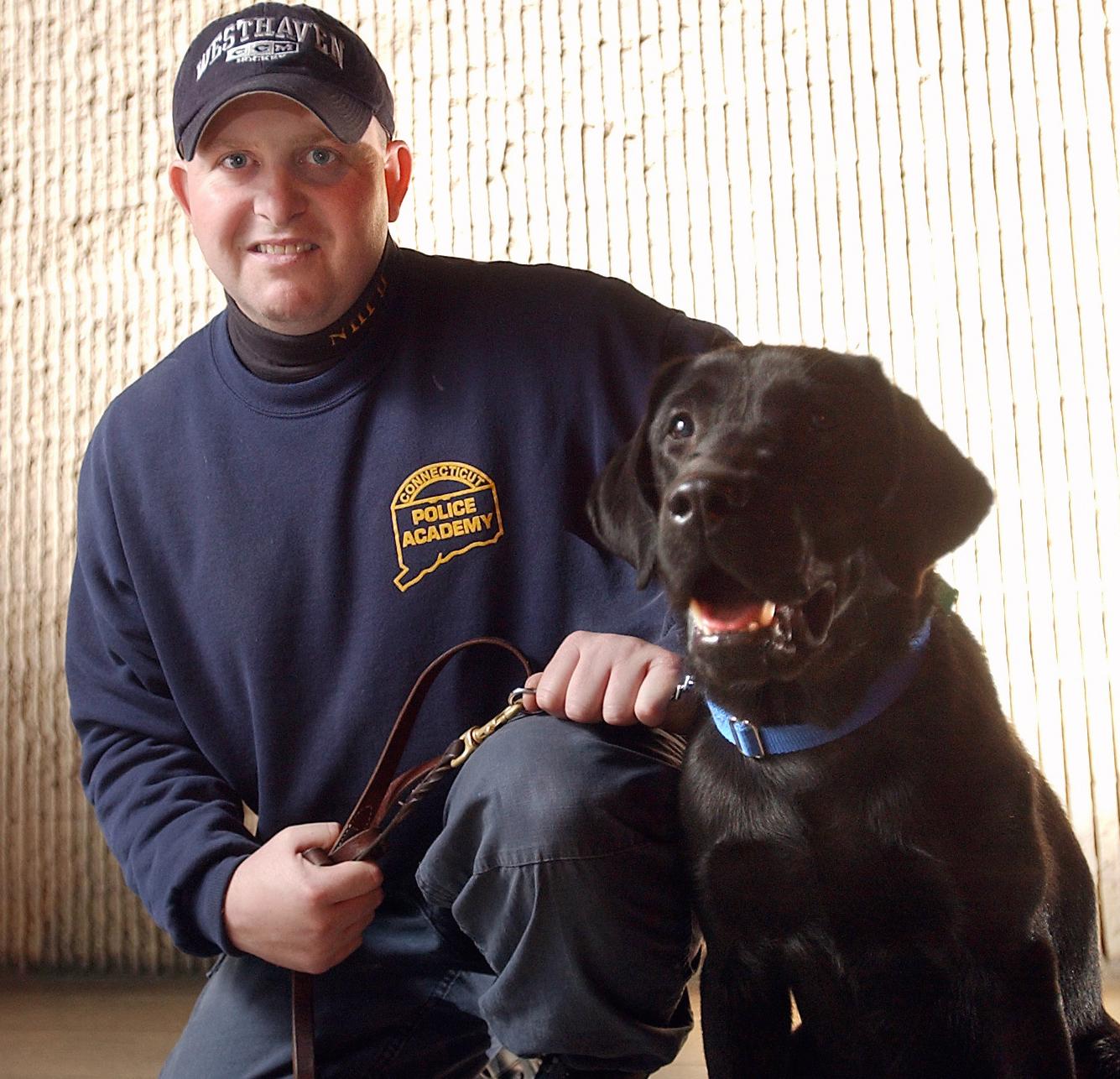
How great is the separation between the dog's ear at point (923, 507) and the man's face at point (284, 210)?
27.1 inches

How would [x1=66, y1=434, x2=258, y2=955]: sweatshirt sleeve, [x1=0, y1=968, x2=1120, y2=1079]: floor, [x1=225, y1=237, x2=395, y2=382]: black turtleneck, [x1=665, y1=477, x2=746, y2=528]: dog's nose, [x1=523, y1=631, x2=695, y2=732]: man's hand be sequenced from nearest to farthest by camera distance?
[x1=665, y1=477, x2=746, y2=528]: dog's nose
[x1=523, y1=631, x2=695, y2=732]: man's hand
[x1=66, y1=434, x2=258, y2=955]: sweatshirt sleeve
[x1=225, y1=237, x2=395, y2=382]: black turtleneck
[x1=0, y1=968, x2=1120, y2=1079]: floor

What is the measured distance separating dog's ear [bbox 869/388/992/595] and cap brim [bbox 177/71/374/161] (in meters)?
0.73

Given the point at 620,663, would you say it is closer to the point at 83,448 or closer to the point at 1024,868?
the point at 1024,868

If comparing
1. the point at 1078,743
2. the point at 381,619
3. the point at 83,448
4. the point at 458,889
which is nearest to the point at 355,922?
the point at 458,889

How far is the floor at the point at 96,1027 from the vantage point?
1.73 m

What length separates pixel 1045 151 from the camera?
6.07 feet

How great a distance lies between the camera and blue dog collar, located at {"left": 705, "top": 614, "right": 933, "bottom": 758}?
102 cm

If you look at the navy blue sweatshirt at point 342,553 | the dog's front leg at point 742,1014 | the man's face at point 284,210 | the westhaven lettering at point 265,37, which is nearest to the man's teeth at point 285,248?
the man's face at point 284,210

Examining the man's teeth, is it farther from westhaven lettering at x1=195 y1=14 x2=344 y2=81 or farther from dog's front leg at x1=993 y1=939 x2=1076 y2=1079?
dog's front leg at x1=993 y1=939 x2=1076 y2=1079

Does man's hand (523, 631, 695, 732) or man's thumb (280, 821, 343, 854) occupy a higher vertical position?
man's hand (523, 631, 695, 732)

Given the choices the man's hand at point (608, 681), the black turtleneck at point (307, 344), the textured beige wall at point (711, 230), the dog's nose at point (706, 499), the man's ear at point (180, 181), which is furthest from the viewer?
the textured beige wall at point (711, 230)

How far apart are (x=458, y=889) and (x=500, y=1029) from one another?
Result: 135mm

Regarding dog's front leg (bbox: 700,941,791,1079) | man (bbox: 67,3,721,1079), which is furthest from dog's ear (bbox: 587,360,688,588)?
dog's front leg (bbox: 700,941,791,1079)

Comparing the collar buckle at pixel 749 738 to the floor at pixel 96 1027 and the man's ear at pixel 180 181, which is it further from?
the man's ear at pixel 180 181
